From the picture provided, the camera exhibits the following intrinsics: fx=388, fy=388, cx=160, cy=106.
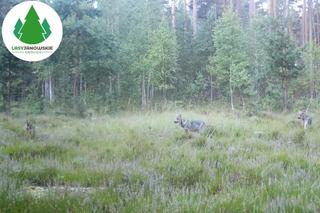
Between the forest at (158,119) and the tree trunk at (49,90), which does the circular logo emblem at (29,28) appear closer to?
the forest at (158,119)

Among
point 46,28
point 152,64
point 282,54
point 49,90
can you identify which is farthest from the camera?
point 49,90

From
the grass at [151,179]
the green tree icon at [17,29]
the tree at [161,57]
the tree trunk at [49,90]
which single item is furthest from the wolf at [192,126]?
the tree trunk at [49,90]

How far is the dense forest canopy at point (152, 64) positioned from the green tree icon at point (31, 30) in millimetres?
6516

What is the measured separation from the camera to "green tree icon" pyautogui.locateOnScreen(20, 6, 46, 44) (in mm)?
10273

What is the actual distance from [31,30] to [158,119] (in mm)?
5846

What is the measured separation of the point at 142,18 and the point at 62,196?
24.8m

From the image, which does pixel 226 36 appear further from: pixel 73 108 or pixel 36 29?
pixel 36 29

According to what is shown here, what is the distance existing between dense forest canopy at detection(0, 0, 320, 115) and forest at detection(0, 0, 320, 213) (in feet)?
0.31

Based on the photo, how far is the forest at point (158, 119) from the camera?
3787 mm

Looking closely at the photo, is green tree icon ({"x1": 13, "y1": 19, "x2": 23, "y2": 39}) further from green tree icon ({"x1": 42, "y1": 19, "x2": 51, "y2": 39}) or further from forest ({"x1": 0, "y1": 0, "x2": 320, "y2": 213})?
green tree icon ({"x1": 42, "y1": 19, "x2": 51, "y2": 39})

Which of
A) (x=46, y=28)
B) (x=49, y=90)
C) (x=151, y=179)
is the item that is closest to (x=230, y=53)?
(x=49, y=90)

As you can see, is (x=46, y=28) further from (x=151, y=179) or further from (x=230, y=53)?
(x=230, y=53)

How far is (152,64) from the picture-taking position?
73.3ft

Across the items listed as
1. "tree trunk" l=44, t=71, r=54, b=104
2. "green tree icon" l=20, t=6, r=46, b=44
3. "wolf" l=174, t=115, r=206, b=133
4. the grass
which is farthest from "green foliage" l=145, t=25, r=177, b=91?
the grass
